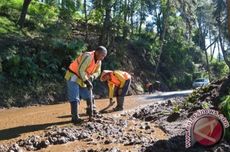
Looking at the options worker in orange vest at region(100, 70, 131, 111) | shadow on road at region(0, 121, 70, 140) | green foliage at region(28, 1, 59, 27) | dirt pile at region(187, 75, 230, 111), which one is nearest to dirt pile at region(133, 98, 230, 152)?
dirt pile at region(187, 75, 230, 111)

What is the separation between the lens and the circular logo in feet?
18.5

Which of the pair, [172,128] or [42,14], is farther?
[42,14]

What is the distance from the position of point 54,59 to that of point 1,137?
1588 cm

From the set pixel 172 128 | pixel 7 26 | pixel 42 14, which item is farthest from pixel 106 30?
pixel 172 128

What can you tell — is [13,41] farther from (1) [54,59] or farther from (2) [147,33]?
(2) [147,33]

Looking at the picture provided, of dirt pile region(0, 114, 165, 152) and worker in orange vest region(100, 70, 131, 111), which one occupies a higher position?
worker in orange vest region(100, 70, 131, 111)

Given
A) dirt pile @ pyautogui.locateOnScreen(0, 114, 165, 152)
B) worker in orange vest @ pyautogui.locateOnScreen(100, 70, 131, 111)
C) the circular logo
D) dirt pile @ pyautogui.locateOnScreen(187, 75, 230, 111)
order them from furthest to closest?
worker in orange vest @ pyautogui.locateOnScreen(100, 70, 131, 111), dirt pile @ pyautogui.locateOnScreen(187, 75, 230, 111), dirt pile @ pyautogui.locateOnScreen(0, 114, 165, 152), the circular logo

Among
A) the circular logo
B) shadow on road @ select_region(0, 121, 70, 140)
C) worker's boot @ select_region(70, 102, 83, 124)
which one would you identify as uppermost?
the circular logo

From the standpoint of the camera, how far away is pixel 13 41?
2245 centimetres

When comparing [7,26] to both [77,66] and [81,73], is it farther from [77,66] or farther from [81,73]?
[81,73]

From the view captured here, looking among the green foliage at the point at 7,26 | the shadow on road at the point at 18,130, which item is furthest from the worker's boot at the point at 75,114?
the green foliage at the point at 7,26

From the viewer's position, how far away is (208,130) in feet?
18.5

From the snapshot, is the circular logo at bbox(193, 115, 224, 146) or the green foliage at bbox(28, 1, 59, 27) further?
the green foliage at bbox(28, 1, 59, 27)

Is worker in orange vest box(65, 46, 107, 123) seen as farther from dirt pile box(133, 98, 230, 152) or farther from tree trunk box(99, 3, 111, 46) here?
tree trunk box(99, 3, 111, 46)
